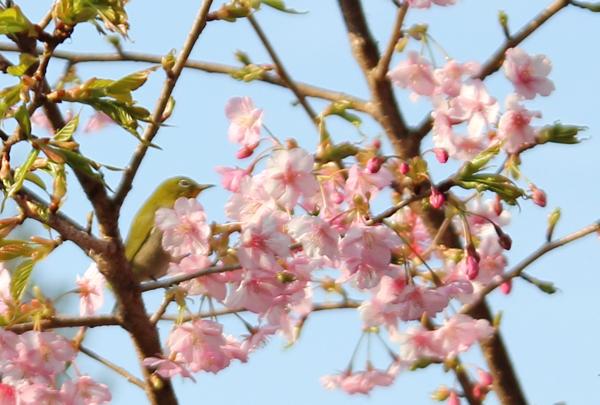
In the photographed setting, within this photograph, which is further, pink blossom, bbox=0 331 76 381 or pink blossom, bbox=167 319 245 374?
pink blossom, bbox=167 319 245 374

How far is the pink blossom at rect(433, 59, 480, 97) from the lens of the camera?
4625mm

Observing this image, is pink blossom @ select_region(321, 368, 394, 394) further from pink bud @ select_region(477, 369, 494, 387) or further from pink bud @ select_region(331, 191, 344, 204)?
pink bud @ select_region(331, 191, 344, 204)

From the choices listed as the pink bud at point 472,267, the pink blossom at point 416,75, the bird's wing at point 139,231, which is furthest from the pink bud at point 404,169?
the bird's wing at point 139,231

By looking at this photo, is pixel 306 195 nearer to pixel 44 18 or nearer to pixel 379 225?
pixel 379 225

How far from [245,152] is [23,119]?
1184mm

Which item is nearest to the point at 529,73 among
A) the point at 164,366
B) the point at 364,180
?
the point at 364,180

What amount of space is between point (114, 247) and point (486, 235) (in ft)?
6.08

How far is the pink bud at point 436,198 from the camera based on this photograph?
133 inches

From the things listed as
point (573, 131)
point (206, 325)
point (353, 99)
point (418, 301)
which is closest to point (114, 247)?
point (206, 325)

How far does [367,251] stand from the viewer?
349cm

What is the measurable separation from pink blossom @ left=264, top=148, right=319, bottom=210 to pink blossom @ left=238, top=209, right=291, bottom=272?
0.39 feet

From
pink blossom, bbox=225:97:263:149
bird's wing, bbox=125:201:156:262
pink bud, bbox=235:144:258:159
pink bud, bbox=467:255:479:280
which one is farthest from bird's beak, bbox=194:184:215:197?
pink bud, bbox=467:255:479:280

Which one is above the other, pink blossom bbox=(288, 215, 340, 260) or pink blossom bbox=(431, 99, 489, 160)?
pink blossom bbox=(431, 99, 489, 160)

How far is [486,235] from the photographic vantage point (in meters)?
4.70
